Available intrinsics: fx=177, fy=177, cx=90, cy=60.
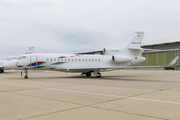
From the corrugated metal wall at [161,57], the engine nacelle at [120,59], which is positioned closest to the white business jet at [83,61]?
the engine nacelle at [120,59]

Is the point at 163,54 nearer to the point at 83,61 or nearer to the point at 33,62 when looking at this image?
the point at 83,61

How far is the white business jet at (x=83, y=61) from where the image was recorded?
21.2 metres

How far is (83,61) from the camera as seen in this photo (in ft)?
77.7

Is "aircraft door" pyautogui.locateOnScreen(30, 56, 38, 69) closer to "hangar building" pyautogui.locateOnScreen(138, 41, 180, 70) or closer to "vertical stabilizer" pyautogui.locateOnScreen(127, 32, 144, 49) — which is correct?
"vertical stabilizer" pyautogui.locateOnScreen(127, 32, 144, 49)

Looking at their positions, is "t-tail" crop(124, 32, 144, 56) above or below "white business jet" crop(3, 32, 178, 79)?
above

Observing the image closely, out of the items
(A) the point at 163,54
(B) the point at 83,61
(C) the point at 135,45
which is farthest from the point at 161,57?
(B) the point at 83,61

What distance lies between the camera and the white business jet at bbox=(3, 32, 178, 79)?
69.5 feet

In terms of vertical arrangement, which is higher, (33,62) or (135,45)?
(135,45)

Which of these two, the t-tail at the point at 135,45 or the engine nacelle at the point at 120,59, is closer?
the engine nacelle at the point at 120,59

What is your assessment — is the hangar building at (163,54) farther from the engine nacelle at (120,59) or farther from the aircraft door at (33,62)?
the aircraft door at (33,62)

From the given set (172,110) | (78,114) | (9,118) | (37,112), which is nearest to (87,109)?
(78,114)

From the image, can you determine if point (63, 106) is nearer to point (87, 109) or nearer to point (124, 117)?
point (87, 109)

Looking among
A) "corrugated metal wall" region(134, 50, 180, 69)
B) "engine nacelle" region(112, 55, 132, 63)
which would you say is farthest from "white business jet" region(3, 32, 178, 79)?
"corrugated metal wall" region(134, 50, 180, 69)

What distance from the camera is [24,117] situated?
5.40m
